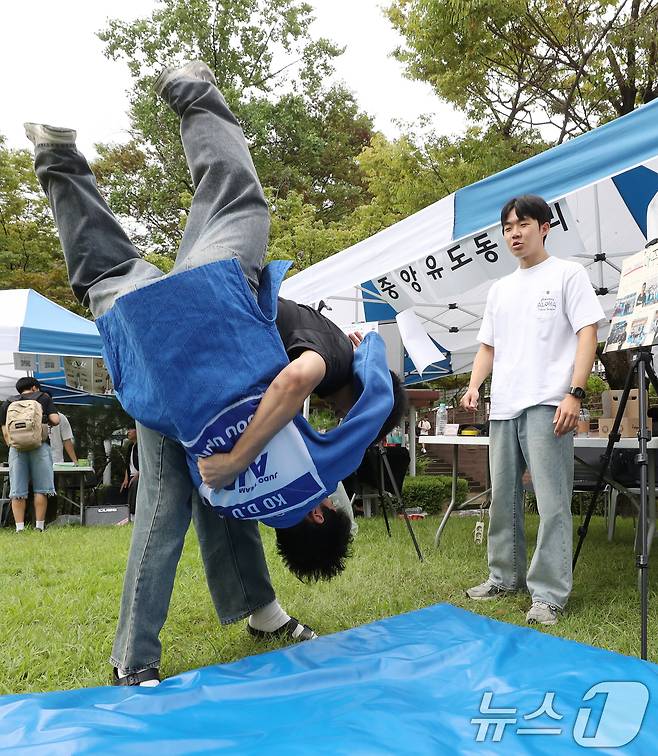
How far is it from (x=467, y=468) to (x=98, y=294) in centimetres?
1092

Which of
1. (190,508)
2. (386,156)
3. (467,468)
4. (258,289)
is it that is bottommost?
(467,468)

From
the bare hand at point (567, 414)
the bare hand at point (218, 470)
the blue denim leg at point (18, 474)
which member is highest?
the bare hand at point (567, 414)

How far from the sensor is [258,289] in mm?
1876

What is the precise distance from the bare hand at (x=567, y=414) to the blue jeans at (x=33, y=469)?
18.5 ft

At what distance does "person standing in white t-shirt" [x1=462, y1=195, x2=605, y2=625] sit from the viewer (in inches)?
110

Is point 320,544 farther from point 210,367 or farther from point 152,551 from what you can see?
point 210,367

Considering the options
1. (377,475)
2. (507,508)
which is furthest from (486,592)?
(377,475)

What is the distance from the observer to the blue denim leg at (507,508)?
306 cm

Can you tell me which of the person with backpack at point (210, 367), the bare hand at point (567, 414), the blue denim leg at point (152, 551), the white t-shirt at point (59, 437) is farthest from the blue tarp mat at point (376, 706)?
the white t-shirt at point (59, 437)

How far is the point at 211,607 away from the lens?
307 cm

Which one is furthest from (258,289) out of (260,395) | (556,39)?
(556,39)

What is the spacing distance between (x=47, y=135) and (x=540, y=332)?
81.6 inches

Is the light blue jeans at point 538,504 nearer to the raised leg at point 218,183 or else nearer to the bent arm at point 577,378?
the bent arm at point 577,378

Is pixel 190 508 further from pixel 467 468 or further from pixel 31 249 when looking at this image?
pixel 31 249
